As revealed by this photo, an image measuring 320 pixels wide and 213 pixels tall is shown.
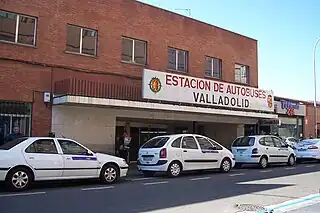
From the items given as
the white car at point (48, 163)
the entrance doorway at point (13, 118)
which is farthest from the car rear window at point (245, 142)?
the entrance doorway at point (13, 118)

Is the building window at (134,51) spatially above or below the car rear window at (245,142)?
above

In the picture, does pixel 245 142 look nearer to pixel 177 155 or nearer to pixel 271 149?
pixel 271 149

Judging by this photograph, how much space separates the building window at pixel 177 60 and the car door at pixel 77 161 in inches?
435

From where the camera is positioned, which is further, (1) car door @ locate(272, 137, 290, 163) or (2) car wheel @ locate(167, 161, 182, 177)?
(1) car door @ locate(272, 137, 290, 163)

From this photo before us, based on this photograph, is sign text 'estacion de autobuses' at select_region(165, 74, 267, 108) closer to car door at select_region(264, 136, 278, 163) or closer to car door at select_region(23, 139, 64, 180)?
car door at select_region(264, 136, 278, 163)

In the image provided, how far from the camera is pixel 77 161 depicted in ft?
39.1

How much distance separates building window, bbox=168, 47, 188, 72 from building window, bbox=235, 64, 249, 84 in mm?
5124

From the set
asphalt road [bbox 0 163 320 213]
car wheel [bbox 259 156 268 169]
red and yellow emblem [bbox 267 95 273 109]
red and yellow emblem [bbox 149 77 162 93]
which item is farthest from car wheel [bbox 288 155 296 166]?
red and yellow emblem [bbox 149 77 162 93]

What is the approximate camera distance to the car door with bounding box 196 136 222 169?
15.6 metres

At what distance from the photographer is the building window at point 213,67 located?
24.7 meters

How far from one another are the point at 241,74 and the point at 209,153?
12885 millimetres

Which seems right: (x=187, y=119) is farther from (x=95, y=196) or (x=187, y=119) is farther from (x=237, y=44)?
(x=95, y=196)

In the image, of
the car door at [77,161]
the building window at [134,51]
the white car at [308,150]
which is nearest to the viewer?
the car door at [77,161]

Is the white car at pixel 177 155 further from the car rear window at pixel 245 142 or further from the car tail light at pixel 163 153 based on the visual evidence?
the car rear window at pixel 245 142
